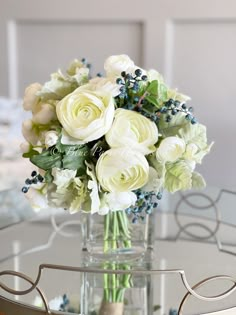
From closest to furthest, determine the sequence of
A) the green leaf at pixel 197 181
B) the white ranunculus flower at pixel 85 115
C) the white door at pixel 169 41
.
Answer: the white ranunculus flower at pixel 85 115
the green leaf at pixel 197 181
the white door at pixel 169 41

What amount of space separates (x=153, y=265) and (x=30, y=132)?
35cm

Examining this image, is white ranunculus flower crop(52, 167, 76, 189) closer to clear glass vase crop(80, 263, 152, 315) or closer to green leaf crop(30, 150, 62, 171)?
green leaf crop(30, 150, 62, 171)

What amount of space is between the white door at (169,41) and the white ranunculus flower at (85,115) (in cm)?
111

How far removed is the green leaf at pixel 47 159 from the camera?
0.90 meters

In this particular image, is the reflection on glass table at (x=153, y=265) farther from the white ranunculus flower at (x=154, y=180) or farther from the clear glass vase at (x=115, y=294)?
the white ranunculus flower at (x=154, y=180)

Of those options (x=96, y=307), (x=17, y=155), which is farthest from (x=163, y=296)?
(x=17, y=155)

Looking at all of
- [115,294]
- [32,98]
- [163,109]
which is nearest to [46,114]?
[32,98]

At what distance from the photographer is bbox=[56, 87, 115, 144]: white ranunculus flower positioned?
860mm

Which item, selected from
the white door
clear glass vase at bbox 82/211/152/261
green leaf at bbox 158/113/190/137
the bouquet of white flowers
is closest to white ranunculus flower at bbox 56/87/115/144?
the bouquet of white flowers

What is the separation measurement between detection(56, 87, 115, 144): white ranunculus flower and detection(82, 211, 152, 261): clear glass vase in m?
0.21

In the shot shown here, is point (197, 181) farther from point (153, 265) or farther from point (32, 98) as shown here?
point (32, 98)

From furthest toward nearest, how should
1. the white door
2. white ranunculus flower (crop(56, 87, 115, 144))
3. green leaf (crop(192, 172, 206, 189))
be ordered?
the white door, green leaf (crop(192, 172, 206, 189)), white ranunculus flower (crop(56, 87, 115, 144))

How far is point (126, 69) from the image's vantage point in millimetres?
962

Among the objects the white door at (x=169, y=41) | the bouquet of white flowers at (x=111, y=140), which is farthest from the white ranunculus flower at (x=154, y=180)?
the white door at (x=169, y=41)
